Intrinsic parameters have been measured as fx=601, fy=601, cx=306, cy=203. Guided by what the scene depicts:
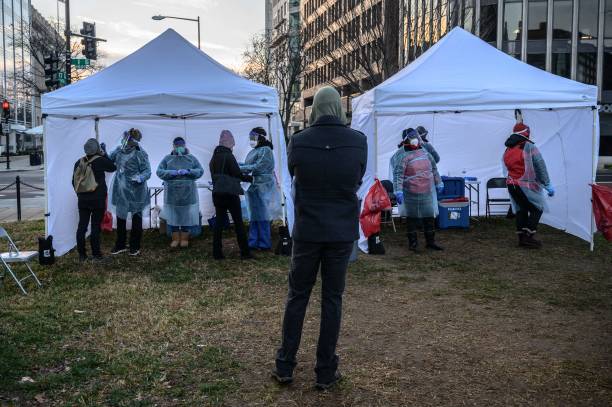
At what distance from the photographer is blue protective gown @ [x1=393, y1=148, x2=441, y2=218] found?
29.1 feet

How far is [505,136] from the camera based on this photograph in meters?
12.5

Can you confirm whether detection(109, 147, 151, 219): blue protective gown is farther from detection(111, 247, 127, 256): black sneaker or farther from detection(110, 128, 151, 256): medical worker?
detection(111, 247, 127, 256): black sneaker

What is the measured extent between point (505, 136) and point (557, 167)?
1702 mm

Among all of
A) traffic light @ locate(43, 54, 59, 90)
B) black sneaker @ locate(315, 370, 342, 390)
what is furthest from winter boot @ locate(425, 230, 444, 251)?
traffic light @ locate(43, 54, 59, 90)

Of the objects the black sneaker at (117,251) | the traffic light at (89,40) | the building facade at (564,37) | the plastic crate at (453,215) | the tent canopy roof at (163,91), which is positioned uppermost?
the building facade at (564,37)

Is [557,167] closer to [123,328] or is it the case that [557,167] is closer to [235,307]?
[235,307]

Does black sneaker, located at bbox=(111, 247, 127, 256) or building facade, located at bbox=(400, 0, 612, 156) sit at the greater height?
building facade, located at bbox=(400, 0, 612, 156)

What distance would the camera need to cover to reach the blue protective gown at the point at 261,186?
9.11 m

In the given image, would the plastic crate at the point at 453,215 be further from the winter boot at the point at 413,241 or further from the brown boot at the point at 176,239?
the brown boot at the point at 176,239

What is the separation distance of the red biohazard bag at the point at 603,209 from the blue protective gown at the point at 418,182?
2356 millimetres

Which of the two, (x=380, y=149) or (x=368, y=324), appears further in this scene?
(x=380, y=149)

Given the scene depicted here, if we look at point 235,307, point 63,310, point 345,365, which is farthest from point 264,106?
point 345,365

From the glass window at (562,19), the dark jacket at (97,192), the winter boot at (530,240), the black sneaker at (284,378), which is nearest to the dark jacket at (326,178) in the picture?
the black sneaker at (284,378)

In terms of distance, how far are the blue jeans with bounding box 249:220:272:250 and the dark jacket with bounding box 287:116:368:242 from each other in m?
5.36
